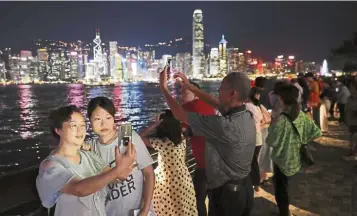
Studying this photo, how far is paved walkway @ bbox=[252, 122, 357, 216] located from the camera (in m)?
4.50

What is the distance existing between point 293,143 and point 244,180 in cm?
176

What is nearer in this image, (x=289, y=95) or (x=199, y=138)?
(x=199, y=138)

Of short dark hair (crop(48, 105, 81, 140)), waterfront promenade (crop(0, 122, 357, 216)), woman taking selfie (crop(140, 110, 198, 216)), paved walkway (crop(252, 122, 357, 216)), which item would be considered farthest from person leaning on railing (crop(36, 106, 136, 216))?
paved walkway (crop(252, 122, 357, 216))

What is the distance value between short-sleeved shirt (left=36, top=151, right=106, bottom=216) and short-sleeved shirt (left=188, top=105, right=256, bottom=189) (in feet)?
2.43

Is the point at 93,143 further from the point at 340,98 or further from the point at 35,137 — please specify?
the point at 35,137

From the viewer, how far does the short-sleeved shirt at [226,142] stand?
8.16 feet

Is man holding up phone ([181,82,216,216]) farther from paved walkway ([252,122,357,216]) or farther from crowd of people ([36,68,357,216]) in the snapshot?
paved walkway ([252,122,357,216])

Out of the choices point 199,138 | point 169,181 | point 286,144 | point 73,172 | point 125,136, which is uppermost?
point 125,136

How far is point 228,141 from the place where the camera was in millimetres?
2523

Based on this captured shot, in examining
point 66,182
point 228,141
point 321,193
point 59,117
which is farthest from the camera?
point 321,193

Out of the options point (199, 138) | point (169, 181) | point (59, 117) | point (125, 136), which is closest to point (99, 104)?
point (59, 117)

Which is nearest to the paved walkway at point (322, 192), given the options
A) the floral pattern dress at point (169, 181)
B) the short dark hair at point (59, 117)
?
the floral pattern dress at point (169, 181)

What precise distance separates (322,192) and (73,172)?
4.23 metres

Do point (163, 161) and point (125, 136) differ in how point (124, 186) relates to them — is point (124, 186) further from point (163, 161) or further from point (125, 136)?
point (163, 161)
